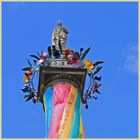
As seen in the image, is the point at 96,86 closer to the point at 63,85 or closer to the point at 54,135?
the point at 63,85

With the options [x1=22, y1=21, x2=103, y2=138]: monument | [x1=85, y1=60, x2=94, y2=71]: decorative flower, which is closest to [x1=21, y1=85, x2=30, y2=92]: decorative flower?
[x1=22, y1=21, x2=103, y2=138]: monument

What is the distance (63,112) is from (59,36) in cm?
450

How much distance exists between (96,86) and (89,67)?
3.61ft

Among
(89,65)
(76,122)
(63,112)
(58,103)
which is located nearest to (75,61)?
(89,65)

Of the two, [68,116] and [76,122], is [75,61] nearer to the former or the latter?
[68,116]

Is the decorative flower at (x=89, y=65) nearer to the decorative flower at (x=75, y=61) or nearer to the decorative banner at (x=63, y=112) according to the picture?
the decorative flower at (x=75, y=61)

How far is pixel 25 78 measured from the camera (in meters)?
26.6

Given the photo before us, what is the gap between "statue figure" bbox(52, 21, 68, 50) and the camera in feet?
87.6

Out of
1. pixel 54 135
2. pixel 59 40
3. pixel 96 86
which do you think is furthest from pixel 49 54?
pixel 54 135

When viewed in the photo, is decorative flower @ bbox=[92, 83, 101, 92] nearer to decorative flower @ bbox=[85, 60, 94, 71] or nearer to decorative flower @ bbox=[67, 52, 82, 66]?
decorative flower @ bbox=[85, 60, 94, 71]

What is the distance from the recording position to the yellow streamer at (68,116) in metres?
23.5

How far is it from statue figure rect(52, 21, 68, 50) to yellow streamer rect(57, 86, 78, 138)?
256 centimetres

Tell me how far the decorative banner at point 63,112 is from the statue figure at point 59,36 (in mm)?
2362

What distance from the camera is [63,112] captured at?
2436 cm
